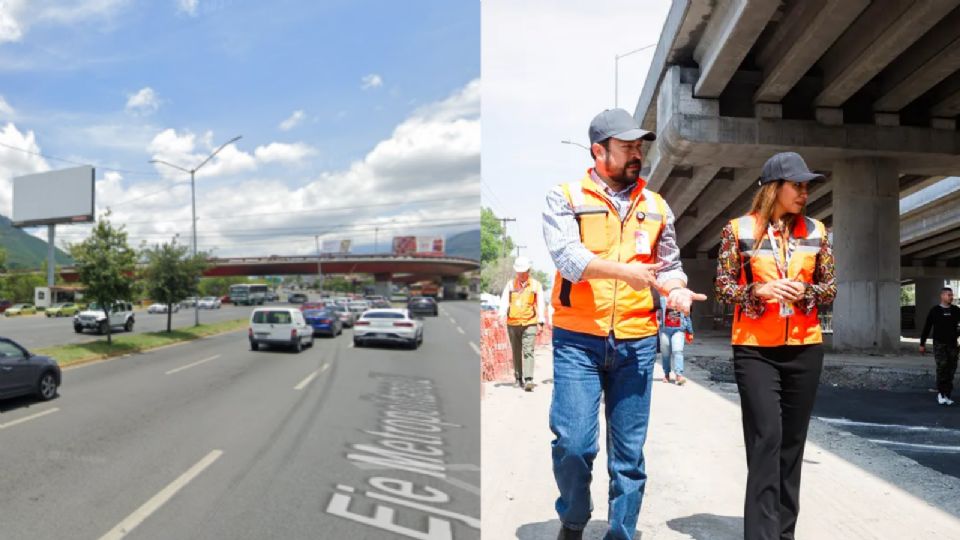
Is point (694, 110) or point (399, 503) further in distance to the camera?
point (694, 110)

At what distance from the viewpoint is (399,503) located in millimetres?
7543

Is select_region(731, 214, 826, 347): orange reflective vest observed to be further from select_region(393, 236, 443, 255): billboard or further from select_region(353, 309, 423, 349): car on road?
select_region(353, 309, 423, 349): car on road

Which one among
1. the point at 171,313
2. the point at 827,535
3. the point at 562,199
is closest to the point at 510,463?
the point at 827,535

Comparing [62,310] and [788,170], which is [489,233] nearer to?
[62,310]

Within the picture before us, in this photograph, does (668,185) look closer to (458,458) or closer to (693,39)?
(693,39)

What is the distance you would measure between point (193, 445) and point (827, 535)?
615cm

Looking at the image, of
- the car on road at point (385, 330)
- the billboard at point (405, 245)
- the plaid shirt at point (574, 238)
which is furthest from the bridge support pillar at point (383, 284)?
the plaid shirt at point (574, 238)

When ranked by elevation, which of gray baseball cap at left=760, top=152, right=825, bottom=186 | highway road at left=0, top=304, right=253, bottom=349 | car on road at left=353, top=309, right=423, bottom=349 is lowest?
car on road at left=353, top=309, right=423, bottom=349

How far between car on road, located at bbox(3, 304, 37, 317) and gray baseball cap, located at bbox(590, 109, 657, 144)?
3.92 m

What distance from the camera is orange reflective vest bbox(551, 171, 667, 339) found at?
8.23 ft

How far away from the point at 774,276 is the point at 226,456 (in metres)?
6.12

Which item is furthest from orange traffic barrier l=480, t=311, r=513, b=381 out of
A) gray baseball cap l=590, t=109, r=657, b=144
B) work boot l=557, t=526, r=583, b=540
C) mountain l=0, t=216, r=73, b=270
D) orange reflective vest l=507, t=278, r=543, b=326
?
gray baseball cap l=590, t=109, r=657, b=144

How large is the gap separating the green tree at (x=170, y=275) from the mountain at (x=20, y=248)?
4.99m

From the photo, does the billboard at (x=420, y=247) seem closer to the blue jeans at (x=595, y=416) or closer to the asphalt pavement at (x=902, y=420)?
the asphalt pavement at (x=902, y=420)
